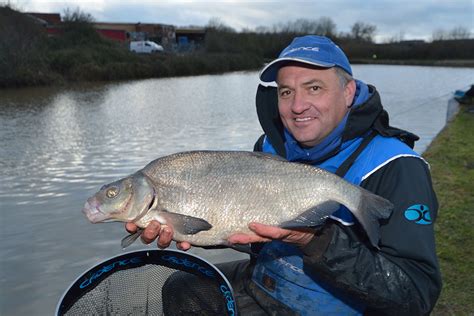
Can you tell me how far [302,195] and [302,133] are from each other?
1.69 ft

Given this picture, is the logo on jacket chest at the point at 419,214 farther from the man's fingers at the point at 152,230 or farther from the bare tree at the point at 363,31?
the bare tree at the point at 363,31

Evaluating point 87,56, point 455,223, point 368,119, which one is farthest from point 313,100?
point 87,56

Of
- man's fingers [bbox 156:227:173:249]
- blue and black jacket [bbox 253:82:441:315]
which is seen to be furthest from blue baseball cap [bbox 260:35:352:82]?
man's fingers [bbox 156:227:173:249]

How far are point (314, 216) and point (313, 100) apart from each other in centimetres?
72

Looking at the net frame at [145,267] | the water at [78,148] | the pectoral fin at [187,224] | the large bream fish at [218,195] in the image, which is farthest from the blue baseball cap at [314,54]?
the water at [78,148]

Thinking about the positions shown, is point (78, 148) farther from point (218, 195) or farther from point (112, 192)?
point (218, 195)

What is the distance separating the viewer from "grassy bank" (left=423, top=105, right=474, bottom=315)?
379cm

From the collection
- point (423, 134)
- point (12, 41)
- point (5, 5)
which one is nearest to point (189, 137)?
point (423, 134)

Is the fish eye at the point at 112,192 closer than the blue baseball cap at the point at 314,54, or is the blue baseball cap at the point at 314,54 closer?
the fish eye at the point at 112,192

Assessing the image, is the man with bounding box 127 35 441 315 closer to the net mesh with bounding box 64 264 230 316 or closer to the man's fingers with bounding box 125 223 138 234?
the man's fingers with bounding box 125 223 138 234

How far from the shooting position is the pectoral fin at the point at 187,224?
229 cm

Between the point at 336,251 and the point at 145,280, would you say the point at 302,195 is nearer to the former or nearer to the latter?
the point at 336,251

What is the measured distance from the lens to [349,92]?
271cm

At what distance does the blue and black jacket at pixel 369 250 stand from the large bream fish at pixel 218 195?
19 centimetres
